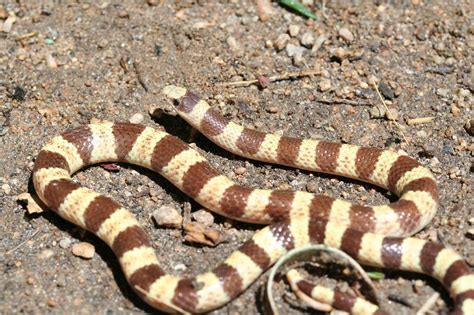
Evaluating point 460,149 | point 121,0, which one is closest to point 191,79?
point 121,0

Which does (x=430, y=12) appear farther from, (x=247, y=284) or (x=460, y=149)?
(x=247, y=284)

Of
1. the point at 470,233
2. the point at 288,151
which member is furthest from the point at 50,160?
the point at 470,233

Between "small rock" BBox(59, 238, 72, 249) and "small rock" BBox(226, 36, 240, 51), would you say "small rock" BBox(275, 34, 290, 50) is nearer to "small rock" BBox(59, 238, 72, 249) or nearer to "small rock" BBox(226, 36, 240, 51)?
"small rock" BBox(226, 36, 240, 51)

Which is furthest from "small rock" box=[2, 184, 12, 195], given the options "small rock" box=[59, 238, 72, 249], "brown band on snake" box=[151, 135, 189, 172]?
"brown band on snake" box=[151, 135, 189, 172]

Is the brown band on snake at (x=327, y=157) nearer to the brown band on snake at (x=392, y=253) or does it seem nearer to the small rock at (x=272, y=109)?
the small rock at (x=272, y=109)

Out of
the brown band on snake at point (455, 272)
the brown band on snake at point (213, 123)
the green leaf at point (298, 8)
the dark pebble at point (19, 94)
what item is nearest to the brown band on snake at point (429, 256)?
the brown band on snake at point (455, 272)

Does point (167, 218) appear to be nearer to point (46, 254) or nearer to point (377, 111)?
point (46, 254)
